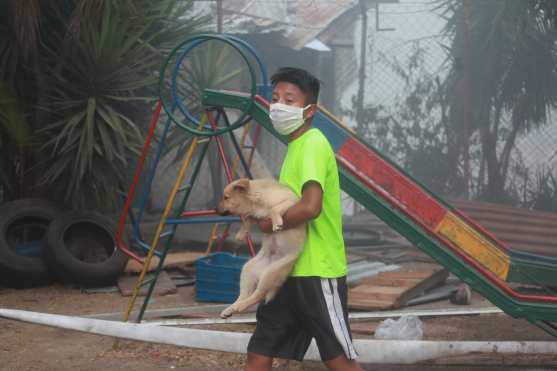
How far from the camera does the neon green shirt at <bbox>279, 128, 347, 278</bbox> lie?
343cm

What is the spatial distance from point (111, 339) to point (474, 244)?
8.48 feet

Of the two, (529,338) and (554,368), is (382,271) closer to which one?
(529,338)

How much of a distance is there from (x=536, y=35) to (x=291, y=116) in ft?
20.7

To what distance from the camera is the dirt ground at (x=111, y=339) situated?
198 inches

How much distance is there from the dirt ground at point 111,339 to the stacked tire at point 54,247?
0.60 ft

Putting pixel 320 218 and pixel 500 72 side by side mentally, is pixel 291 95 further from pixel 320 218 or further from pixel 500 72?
pixel 500 72

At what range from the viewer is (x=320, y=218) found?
348 centimetres

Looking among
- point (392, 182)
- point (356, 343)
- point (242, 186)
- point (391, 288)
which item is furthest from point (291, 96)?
point (391, 288)

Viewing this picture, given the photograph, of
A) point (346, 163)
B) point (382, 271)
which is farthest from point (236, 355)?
point (382, 271)

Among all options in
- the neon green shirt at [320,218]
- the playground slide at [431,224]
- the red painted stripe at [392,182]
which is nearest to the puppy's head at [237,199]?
the neon green shirt at [320,218]

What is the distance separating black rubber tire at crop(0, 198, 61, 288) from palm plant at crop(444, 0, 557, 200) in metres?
4.82

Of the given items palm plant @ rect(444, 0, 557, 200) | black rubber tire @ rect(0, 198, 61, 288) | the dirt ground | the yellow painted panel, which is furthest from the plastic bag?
palm plant @ rect(444, 0, 557, 200)

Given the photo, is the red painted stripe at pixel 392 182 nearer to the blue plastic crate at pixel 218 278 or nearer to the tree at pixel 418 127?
the blue plastic crate at pixel 218 278

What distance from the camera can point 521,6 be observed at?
8.95 m
